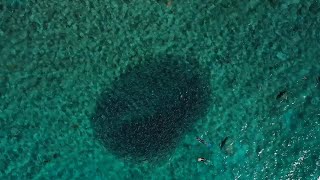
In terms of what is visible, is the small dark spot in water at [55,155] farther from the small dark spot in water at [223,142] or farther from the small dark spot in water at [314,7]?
the small dark spot in water at [314,7]

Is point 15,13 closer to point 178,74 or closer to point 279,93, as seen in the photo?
point 178,74

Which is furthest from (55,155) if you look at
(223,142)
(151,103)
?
(223,142)

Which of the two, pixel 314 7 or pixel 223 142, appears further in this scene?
pixel 223 142

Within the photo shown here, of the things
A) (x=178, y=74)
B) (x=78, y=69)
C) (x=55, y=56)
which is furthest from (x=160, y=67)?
(x=55, y=56)

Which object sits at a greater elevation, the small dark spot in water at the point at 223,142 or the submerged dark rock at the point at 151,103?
the submerged dark rock at the point at 151,103

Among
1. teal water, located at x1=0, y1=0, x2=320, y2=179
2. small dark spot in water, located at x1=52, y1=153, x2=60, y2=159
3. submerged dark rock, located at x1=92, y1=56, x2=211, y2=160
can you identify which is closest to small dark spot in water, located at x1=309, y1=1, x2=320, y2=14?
teal water, located at x1=0, y1=0, x2=320, y2=179

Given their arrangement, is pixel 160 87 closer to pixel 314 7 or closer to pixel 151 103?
pixel 151 103

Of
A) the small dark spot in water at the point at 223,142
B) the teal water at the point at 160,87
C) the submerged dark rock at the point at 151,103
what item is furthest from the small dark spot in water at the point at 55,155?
the small dark spot in water at the point at 223,142

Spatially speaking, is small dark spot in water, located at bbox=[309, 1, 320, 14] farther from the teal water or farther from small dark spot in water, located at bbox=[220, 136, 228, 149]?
small dark spot in water, located at bbox=[220, 136, 228, 149]
